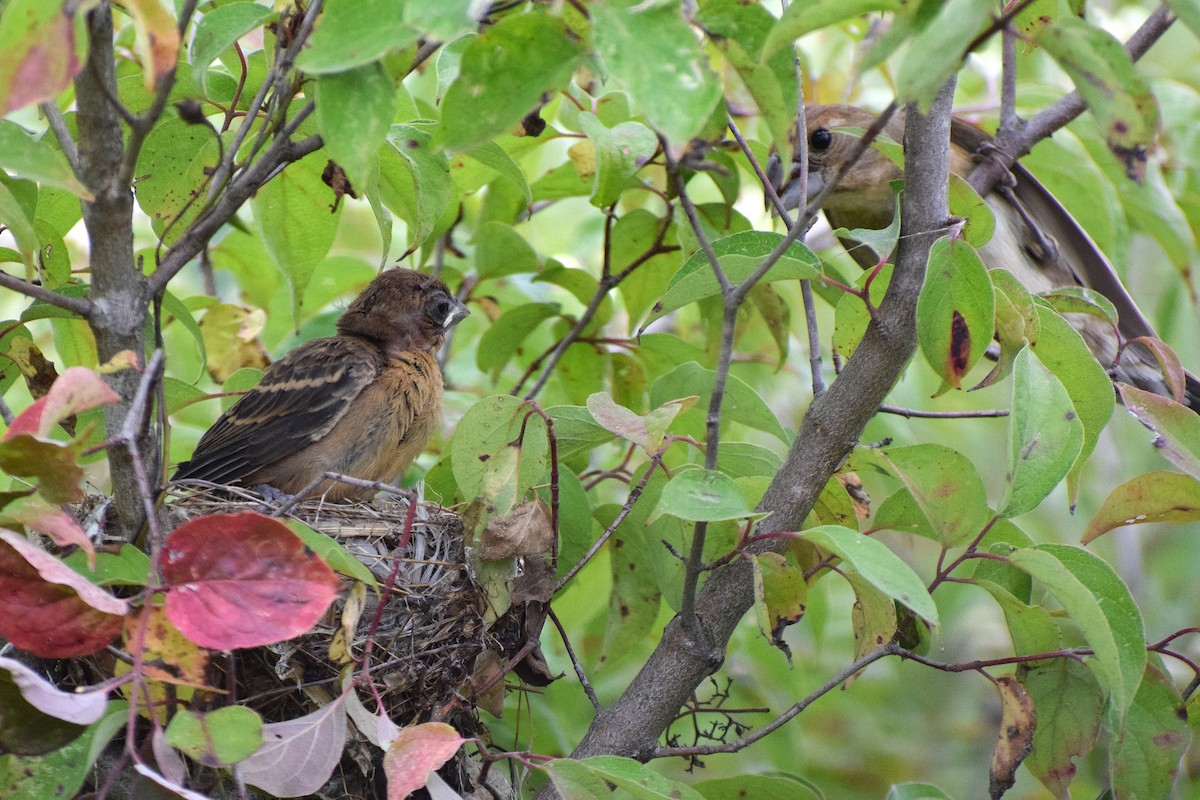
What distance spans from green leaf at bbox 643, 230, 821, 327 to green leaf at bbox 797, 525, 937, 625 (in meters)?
0.54

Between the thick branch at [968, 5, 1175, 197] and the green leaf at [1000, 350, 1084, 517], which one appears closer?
the green leaf at [1000, 350, 1084, 517]

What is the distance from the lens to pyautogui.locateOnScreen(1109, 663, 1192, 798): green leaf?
2.39 metres

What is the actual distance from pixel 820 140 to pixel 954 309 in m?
3.05

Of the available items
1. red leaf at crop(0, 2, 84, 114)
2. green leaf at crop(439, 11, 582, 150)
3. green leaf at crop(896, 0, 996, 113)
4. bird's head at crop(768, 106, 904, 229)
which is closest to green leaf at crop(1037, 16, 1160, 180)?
green leaf at crop(896, 0, 996, 113)

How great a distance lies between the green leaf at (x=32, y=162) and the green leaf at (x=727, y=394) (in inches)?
61.8

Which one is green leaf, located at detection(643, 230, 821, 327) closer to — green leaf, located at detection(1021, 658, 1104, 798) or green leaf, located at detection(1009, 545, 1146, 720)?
green leaf, located at detection(1009, 545, 1146, 720)

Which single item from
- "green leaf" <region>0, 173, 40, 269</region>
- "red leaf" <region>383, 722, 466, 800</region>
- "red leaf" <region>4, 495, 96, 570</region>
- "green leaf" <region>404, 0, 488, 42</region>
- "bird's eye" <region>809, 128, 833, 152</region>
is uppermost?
"green leaf" <region>404, 0, 488, 42</region>

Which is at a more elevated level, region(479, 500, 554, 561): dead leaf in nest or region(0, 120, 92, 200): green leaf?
region(0, 120, 92, 200): green leaf

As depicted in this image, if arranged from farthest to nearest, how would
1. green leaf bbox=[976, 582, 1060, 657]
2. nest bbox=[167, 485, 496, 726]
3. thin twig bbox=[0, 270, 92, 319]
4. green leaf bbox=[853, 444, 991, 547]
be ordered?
nest bbox=[167, 485, 496, 726], green leaf bbox=[976, 582, 1060, 657], green leaf bbox=[853, 444, 991, 547], thin twig bbox=[0, 270, 92, 319]

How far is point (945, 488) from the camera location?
228cm

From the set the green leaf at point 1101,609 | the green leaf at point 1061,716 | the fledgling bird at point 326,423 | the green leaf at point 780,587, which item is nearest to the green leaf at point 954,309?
the green leaf at point 1101,609

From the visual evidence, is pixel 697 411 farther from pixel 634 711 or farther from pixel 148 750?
pixel 148 750

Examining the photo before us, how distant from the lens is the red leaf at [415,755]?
1890 millimetres

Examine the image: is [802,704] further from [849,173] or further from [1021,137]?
[849,173]
